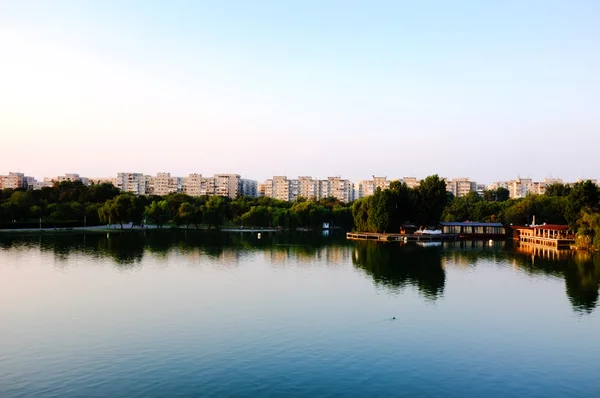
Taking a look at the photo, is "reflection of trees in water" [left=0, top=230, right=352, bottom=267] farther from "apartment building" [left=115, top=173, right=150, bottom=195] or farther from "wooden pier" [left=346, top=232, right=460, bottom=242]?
"apartment building" [left=115, top=173, right=150, bottom=195]

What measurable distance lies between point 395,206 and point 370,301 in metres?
40.8

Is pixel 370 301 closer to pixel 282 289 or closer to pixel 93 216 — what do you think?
pixel 282 289

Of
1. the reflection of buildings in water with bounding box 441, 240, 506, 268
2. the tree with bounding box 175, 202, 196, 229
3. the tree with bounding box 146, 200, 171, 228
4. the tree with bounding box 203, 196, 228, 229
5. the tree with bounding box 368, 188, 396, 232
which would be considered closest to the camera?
the reflection of buildings in water with bounding box 441, 240, 506, 268

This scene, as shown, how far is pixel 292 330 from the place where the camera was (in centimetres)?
1834

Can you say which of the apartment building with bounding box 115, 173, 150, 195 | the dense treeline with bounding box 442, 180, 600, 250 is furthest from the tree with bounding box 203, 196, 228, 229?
the apartment building with bounding box 115, 173, 150, 195

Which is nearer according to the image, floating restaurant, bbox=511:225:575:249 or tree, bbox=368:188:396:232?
floating restaurant, bbox=511:225:575:249

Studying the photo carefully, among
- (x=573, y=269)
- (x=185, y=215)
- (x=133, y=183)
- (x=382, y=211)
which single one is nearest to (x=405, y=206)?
(x=382, y=211)

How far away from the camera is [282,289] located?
88.2 feet

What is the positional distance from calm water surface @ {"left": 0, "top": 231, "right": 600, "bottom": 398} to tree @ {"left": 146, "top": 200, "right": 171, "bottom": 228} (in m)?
41.4

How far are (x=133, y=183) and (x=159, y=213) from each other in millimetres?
75839

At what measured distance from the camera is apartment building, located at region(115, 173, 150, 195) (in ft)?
488

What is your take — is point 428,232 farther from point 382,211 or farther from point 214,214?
point 214,214

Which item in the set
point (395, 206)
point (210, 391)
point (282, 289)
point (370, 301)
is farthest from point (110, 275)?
point (395, 206)

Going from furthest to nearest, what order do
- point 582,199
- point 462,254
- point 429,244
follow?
point 429,244 < point 582,199 < point 462,254
